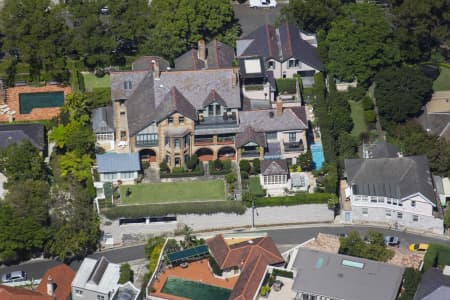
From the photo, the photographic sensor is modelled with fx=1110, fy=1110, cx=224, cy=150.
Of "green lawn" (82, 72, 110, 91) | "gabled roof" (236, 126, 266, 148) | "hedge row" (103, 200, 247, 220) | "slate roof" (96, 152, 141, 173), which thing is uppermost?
"green lawn" (82, 72, 110, 91)

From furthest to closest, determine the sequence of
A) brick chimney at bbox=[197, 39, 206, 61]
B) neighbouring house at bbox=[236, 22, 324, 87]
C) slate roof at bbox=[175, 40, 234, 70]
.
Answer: neighbouring house at bbox=[236, 22, 324, 87], brick chimney at bbox=[197, 39, 206, 61], slate roof at bbox=[175, 40, 234, 70]

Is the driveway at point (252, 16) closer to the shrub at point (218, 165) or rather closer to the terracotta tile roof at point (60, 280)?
the shrub at point (218, 165)

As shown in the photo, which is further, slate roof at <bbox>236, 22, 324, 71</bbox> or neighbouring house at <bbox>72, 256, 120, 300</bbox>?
slate roof at <bbox>236, 22, 324, 71</bbox>

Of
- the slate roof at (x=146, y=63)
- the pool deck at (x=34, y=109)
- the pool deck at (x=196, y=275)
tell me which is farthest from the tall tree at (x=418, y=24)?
the pool deck at (x=196, y=275)

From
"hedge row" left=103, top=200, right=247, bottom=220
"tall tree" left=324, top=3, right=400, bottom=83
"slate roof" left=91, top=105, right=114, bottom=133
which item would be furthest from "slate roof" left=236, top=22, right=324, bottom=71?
"hedge row" left=103, top=200, right=247, bottom=220

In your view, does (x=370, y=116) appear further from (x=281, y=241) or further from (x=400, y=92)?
(x=281, y=241)

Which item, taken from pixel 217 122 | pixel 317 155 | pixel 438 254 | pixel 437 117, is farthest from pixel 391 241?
pixel 217 122

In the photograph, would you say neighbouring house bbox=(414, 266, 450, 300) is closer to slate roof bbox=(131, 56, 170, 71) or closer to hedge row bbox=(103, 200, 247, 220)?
hedge row bbox=(103, 200, 247, 220)
